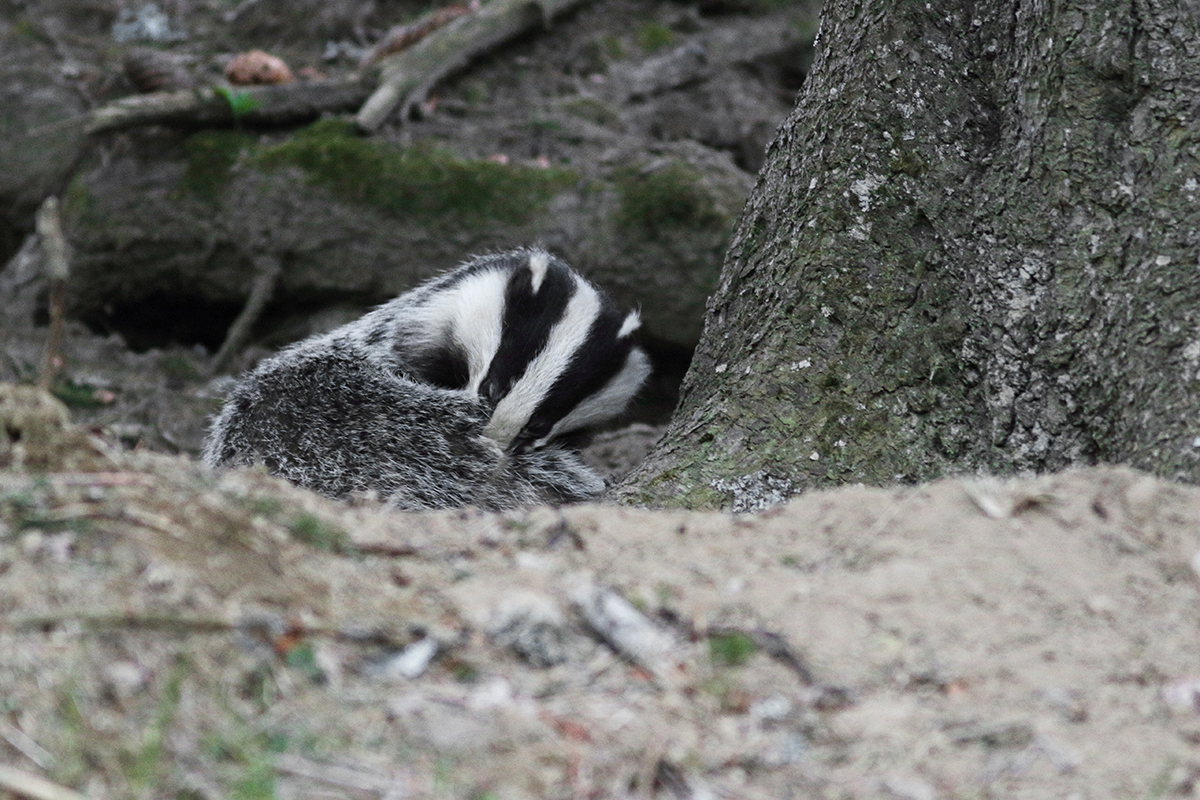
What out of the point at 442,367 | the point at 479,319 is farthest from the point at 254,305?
the point at 479,319

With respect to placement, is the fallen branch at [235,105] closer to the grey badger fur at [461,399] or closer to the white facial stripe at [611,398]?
the grey badger fur at [461,399]

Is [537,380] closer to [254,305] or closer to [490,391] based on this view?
[490,391]

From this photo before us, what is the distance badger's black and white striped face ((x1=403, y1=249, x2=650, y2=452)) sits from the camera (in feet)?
12.9

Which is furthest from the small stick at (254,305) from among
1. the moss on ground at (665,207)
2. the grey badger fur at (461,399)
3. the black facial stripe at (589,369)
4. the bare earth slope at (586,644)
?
the bare earth slope at (586,644)

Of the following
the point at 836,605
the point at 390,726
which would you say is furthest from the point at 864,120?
the point at 390,726

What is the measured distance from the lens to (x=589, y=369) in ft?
13.5

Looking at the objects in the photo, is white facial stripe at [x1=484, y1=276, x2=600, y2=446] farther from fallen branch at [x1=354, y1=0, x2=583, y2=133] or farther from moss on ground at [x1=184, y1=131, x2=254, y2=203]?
moss on ground at [x1=184, y1=131, x2=254, y2=203]

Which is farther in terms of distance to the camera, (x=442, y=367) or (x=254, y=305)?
(x=254, y=305)

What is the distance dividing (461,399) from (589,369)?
0.42 metres

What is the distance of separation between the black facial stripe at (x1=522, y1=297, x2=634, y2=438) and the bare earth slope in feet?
5.10

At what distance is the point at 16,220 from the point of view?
7.28 m

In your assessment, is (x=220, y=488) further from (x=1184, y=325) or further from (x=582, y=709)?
(x=1184, y=325)

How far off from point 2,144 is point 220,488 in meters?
5.75

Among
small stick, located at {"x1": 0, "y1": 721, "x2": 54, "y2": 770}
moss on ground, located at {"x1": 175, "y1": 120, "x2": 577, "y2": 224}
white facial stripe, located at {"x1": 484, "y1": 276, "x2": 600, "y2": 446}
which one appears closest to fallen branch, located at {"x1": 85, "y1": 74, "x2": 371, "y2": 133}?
moss on ground, located at {"x1": 175, "y1": 120, "x2": 577, "y2": 224}
